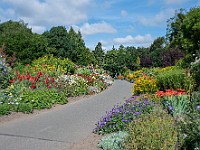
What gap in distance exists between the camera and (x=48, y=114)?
9.86m

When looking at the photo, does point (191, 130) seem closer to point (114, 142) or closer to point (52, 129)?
point (114, 142)

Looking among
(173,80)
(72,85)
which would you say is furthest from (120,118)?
(72,85)

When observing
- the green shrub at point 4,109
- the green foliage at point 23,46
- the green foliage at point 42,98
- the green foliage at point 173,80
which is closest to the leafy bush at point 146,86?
the green foliage at point 173,80

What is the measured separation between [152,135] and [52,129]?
3.64 m

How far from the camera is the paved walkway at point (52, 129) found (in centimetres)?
649

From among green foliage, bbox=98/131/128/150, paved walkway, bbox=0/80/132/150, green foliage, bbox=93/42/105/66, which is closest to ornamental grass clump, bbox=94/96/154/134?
paved walkway, bbox=0/80/132/150

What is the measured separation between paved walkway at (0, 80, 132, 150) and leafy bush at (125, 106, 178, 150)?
1.68m

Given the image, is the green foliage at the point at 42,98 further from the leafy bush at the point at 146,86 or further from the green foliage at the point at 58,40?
the green foliage at the point at 58,40

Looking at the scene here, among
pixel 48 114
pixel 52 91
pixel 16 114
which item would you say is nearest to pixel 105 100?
pixel 52 91

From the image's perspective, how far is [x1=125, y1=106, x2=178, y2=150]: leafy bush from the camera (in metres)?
4.91

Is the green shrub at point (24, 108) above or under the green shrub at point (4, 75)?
under

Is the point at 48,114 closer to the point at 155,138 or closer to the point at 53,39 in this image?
the point at 155,138

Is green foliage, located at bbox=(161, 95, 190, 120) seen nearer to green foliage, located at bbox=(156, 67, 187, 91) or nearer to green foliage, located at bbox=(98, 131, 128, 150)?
green foliage, located at bbox=(98, 131, 128, 150)

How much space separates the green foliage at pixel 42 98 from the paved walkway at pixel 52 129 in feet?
1.54
